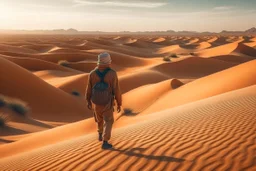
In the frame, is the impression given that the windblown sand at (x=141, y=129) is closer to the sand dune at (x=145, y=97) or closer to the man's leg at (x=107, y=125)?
the sand dune at (x=145, y=97)

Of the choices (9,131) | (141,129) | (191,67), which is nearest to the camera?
(141,129)

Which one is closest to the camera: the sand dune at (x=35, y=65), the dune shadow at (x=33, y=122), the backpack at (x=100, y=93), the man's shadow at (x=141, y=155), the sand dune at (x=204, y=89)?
the man's shadow at (x=141, y=155)

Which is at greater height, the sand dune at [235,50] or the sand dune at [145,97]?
the sand dune at [235,50]

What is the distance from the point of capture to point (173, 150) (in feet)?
14.5

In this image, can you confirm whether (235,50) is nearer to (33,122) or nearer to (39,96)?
(39,96)

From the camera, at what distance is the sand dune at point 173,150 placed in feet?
13.0

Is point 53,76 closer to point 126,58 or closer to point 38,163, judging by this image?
point 126,58

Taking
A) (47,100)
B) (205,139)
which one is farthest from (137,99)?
(205,139)

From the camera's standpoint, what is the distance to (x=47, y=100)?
48.2 feet

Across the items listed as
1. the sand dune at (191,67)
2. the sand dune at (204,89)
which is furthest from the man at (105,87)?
the sand dune at (191,67)

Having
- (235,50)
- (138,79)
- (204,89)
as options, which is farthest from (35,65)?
(235,50)

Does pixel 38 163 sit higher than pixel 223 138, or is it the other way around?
pixel 223 138

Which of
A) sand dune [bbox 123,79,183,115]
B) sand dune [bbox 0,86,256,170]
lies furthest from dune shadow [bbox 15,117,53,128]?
sand dune [bbox 0,86,256,170]

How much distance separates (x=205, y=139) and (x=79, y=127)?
18.1 feet
